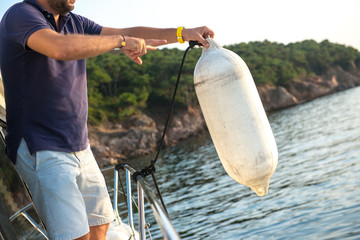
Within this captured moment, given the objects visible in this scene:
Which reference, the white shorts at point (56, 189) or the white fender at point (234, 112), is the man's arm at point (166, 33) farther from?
the white shorts at point (56, 189)

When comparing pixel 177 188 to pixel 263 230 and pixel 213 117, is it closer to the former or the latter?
pixel 263 230

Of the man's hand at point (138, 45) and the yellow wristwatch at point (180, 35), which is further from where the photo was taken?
the yellow wristwatch at point (180, 35)

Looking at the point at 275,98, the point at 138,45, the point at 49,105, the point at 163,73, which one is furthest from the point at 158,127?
the point at 49,105

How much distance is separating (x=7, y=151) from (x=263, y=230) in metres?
7.41

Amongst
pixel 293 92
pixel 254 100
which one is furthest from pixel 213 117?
pixel 293 92

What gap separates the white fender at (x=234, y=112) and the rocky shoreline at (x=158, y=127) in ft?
121

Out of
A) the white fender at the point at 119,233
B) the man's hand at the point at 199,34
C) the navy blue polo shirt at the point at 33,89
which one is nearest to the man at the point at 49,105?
the navy blue polo shirt at the point at 33,89

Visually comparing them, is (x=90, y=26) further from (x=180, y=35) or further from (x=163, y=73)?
(x=163, y=73)

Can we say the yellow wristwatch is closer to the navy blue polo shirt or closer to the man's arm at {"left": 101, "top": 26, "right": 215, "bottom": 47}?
the man's arm at {"left": 101, "top": 26, "right": 215, "bottom": 47}

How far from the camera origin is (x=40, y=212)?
2.49 metres

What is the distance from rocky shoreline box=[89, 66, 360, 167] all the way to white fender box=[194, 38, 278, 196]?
37.0m

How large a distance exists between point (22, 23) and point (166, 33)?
117 centimetres

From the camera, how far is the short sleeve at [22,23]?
2320mm

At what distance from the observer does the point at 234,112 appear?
3.07m
